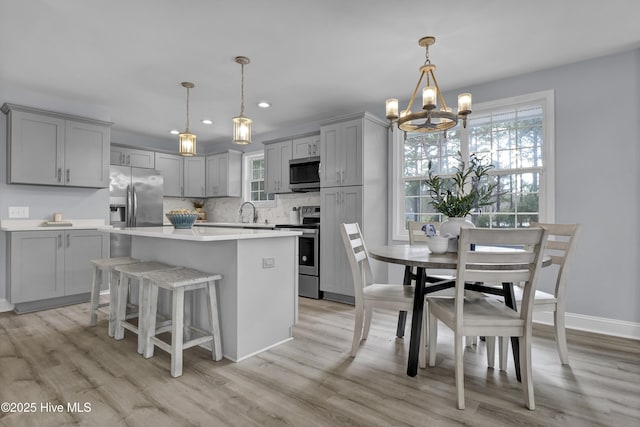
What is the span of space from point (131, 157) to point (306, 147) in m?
3.08

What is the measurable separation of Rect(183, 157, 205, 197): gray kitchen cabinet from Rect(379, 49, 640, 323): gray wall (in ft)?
18.3

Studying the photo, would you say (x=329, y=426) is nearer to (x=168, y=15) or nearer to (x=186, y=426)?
(x=186, y=426)

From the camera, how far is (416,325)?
226 cm

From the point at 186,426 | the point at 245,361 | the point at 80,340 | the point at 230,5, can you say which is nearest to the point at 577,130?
the point at 230,5

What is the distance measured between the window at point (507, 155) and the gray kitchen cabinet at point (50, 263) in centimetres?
392

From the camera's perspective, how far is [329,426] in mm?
1694

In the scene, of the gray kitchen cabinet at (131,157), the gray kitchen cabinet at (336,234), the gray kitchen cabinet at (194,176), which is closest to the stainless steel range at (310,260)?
the gray kitchen cabinet at (336,234)

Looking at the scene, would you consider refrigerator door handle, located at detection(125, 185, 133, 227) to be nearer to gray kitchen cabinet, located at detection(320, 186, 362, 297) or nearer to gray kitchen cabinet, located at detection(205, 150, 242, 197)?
gray kitchen cabinet, located at detection(205, 150, 242, 197)

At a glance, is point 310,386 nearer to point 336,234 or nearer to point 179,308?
point 179,308

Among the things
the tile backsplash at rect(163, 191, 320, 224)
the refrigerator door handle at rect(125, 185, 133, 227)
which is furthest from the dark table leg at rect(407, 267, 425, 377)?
the refrigerator door handle at rect(125, 185, 133, 227)

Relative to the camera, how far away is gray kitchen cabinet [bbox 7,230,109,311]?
362 centimetres

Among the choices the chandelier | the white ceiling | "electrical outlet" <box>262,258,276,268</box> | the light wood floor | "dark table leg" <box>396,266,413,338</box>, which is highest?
the white ceiling

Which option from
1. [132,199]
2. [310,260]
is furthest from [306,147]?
[132,199]

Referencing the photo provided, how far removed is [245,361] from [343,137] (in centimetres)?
284
